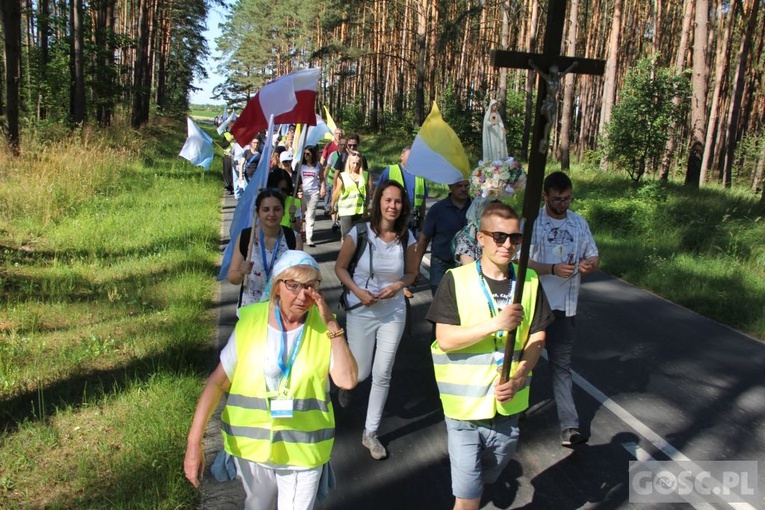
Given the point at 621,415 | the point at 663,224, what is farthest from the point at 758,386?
the point at 663,224

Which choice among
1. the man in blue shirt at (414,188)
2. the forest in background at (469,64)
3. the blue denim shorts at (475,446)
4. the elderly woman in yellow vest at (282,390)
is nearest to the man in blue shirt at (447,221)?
the man in blue shirt at (414,188)

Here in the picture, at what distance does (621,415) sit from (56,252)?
26.4ft

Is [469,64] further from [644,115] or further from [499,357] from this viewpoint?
[499,357]

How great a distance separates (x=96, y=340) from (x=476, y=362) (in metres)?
4.18

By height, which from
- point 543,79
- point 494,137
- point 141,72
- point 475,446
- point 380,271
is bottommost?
point 475,446

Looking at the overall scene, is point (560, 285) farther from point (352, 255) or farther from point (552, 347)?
point (352, 255)

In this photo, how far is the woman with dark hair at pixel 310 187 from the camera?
1110 cm

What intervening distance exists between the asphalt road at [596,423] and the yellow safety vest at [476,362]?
1070mm

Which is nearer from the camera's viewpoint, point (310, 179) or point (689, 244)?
point (310, 179)

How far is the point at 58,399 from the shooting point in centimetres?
470

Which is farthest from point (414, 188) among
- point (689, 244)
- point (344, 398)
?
point (689, 244)

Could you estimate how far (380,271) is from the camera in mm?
4453

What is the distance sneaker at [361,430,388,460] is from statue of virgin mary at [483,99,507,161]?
7.02ft

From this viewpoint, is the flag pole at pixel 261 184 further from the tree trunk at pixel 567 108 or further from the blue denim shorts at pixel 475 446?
the tree trunk at pixel 567 108
